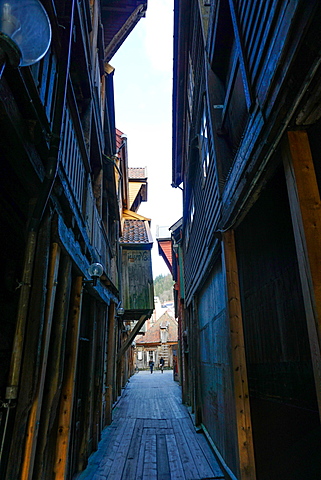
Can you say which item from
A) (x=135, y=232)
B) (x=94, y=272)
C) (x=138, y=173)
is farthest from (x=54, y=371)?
(x=138, y=173)

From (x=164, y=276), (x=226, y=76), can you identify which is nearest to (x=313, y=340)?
(x=226, y=76)

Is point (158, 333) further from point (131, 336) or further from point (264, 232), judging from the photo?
point (264, 232)

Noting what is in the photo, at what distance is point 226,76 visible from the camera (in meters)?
4.35

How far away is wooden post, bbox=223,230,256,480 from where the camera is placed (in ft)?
9.70

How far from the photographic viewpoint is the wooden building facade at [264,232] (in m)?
1.73

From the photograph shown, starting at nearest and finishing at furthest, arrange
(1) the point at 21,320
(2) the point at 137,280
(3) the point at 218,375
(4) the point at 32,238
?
(1) the point at 21,320 < (4) the point at 32,238 < (3) the point at 218,375 < (2) the point at 137,280

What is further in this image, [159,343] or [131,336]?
[159,343]

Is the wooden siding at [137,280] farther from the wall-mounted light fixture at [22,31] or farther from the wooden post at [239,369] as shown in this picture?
the wall-mounted light fixture at [22,31]

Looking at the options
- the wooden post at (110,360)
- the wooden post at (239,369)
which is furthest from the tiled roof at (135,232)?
the wooden post at (239,369)

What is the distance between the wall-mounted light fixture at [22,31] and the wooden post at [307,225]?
4.74 feet

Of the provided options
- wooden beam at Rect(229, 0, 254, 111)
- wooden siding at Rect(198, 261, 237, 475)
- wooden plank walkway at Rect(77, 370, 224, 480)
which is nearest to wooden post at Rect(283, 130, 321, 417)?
wooden beam at Rect(229, 0, 254, 111)

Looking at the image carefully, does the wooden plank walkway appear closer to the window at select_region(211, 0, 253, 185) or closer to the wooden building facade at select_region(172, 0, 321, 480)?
the wooden building facade at select_region(172, 0, 321, 480)

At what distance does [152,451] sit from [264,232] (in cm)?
428

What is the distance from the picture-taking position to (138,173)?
60.3 ft
